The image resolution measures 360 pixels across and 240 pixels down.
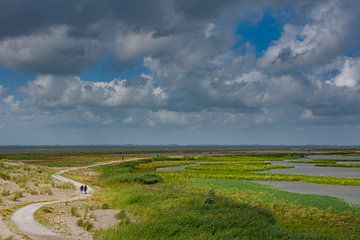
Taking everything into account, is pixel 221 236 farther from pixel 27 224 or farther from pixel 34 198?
pixel 34 198

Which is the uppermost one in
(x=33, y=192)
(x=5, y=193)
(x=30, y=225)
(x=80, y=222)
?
(x=5, y=193)

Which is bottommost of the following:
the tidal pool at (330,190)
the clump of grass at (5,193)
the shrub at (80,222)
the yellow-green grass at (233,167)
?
the tidal pool at (330,190)

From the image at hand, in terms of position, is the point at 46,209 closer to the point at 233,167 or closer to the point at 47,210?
the point at 47,210

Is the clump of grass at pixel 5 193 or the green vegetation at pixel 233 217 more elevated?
the clump of grass at pixel 5 193

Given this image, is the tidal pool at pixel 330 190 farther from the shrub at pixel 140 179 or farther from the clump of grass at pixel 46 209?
the clump of grass at pixel 46 209

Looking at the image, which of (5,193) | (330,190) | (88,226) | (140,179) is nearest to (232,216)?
(88,226)

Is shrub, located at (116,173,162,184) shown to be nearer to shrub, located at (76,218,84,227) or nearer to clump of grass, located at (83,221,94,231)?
shrub, located at (76,218,84,227)

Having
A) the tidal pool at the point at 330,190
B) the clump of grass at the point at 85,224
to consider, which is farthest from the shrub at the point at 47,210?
the tidal pool at the point at 330,190

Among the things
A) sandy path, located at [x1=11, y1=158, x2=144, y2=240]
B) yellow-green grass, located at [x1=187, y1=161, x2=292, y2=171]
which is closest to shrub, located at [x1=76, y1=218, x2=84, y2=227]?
sandy path, located at [x1=11, y1=158, x2=144, y2=240]

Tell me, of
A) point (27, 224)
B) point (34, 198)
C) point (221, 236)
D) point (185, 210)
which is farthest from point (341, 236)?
point (34, 198)

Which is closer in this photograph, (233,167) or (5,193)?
(5,193)

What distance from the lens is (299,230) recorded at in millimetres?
24516

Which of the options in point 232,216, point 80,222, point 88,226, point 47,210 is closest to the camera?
point 232,216

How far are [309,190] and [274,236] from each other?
25.8m
